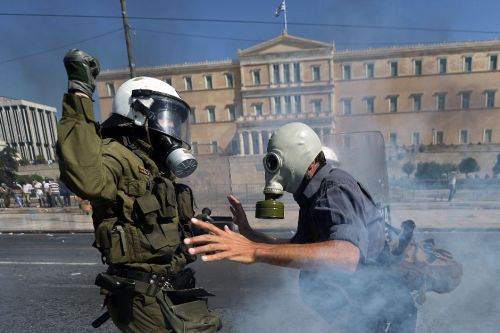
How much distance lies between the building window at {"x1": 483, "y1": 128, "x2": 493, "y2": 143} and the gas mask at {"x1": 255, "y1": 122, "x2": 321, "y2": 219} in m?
35.6

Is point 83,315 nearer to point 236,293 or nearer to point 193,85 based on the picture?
point 236,293

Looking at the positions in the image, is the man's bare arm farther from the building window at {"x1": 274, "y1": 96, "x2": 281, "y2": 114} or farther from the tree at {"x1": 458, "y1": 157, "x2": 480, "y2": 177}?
the building window at {"x1": 274, "y1": 96, "x2": 281, "y2": 114}

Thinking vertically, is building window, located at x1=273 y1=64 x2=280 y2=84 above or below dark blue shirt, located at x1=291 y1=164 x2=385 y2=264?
above

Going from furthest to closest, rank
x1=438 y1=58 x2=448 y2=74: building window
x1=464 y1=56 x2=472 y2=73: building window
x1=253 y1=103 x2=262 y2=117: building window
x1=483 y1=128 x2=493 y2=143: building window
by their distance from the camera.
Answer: x1=253 y1=103 x2=262 y2=117: building window → x1=483 y1=128 x2=493 y2=143: building window → x1=438 y1=58 x2=448 y2=74: building window → x1=464 y1=56 x2=472 y2=73: building window

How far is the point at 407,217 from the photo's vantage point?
23.1ft

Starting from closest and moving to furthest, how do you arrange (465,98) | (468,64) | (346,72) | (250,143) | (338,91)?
(465,98) → (468,64) → (346,72) → (338,91) → (250,143)

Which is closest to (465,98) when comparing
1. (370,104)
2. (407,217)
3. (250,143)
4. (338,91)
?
(370,104)

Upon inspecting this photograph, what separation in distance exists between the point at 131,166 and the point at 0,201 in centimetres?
1762

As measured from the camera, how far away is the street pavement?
6.17m

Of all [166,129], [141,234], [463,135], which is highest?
[166,129]

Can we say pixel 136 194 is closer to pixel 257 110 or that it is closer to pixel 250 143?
pixel 250 143

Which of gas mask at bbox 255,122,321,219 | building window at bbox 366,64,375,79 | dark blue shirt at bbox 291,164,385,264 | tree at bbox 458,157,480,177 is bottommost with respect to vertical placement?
tree at bbox 458,157,480,177

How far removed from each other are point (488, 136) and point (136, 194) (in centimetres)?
3735

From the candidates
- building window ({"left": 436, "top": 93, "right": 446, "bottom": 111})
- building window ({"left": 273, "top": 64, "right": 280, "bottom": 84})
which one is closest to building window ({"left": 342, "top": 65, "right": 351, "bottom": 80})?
building window ({"left": 273, "top": 64, "right": 280, "bottom": 84})
